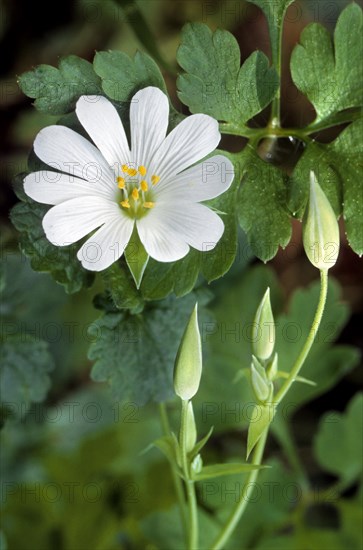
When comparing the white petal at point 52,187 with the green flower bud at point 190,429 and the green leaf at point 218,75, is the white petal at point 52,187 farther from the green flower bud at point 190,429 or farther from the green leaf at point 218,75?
the green flower bud at point 190,429

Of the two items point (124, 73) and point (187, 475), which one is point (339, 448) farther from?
point (124, 73)

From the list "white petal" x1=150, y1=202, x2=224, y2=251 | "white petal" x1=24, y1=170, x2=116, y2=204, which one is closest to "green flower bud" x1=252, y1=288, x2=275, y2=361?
"white petal" x1=150, y1=202, x2=224, y2=251

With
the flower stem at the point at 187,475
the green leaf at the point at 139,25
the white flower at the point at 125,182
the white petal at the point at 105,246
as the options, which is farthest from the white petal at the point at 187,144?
the green leaf at the point at 139,25

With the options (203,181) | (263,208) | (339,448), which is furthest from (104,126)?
(339,448)

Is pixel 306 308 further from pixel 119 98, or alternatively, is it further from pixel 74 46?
Answer: pixel 74 46

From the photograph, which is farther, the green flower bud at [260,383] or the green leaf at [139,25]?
the green leaf at [139,25]

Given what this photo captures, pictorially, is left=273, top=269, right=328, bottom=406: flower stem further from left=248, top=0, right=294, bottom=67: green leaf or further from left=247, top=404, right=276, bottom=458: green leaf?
left=248, top=0, right=294, bottom=67: green leaf
